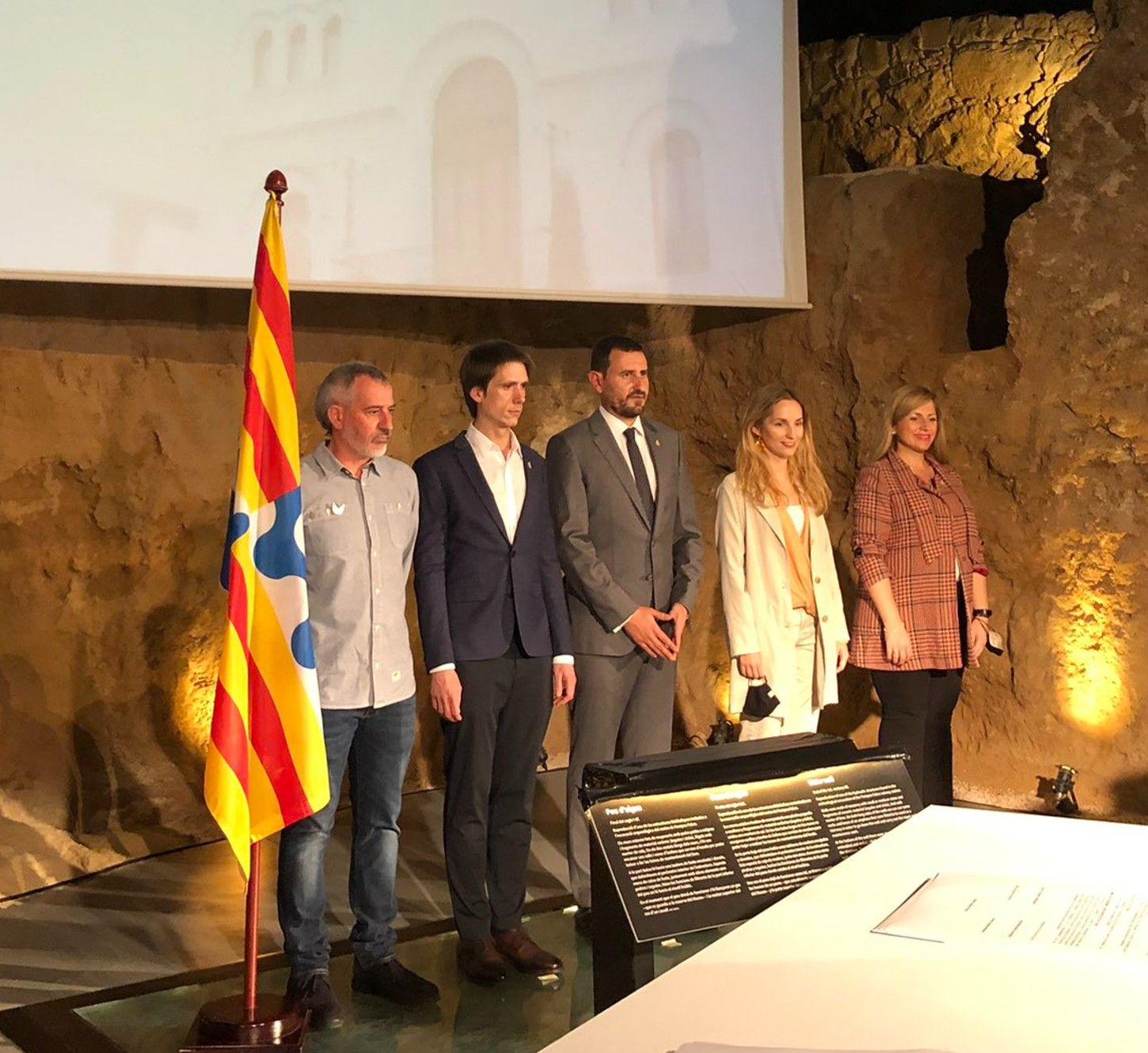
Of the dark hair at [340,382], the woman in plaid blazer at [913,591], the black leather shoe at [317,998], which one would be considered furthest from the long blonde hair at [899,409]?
the black leather shoe at [317,998]

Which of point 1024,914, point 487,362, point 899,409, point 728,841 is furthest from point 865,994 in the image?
point 899,409

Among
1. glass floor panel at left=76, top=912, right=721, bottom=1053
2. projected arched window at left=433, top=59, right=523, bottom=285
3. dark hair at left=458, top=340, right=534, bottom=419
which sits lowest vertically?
glass floor panel at left=76, top=912, right=721, bottom=1053

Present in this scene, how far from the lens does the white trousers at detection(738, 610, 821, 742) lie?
12.5 feet

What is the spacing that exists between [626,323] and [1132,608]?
8.06 ft

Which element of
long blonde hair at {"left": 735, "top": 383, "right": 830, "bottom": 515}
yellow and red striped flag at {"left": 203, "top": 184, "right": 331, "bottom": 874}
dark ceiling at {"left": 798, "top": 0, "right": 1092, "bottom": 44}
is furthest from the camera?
dark ceiling at {"left": 798, "top": 0, "right": 1092, "bottom": 44}

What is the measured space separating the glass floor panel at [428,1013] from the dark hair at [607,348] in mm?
1552

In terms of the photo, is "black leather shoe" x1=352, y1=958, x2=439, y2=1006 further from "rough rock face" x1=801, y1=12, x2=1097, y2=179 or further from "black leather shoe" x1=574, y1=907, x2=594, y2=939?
"rough rock face" x1=801, y1=12, x2=1097, y2=179

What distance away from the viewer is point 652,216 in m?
4.70

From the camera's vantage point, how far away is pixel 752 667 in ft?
12.3

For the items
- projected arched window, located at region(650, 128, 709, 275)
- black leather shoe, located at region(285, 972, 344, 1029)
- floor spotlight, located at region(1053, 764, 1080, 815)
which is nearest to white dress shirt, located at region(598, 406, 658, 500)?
projected arched window, located at region(650, 128, 709, 275)

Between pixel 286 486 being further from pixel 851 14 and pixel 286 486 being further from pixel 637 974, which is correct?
pixel 851 14

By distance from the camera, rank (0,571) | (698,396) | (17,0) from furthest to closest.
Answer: (698,396) → (0,571) → (17,0)

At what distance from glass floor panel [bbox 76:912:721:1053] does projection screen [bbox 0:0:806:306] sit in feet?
6.48

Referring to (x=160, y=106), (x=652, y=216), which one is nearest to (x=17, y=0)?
(x=160, y=106)
